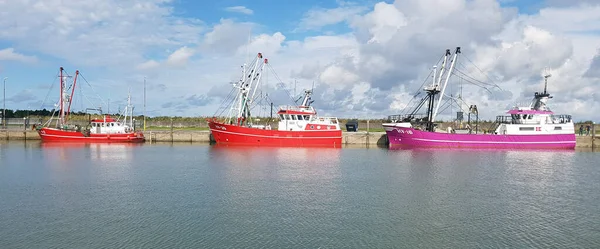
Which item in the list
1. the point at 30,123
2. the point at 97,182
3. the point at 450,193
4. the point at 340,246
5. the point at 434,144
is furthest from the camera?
the point at 30,123

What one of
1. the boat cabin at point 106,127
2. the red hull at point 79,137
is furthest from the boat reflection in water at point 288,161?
the boat cabin at point 106,127

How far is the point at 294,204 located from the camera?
72.9ft

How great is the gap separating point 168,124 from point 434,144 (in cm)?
4786

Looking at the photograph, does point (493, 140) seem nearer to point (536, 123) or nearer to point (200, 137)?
point (536, 123)

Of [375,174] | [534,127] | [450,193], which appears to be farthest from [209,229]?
[534,127]

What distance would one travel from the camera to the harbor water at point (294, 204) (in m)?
16.8

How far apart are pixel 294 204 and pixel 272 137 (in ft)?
114

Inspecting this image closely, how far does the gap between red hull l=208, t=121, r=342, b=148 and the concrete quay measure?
17.4ft

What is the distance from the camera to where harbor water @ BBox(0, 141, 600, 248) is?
16.8m

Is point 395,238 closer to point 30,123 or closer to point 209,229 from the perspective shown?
point 209,229

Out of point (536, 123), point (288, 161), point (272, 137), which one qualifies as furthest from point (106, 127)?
point (536, 123)

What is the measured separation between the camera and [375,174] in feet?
107

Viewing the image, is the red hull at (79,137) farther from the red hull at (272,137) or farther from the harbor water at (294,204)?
the harbor water at (294,204)

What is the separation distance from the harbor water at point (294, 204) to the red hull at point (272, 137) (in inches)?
708
